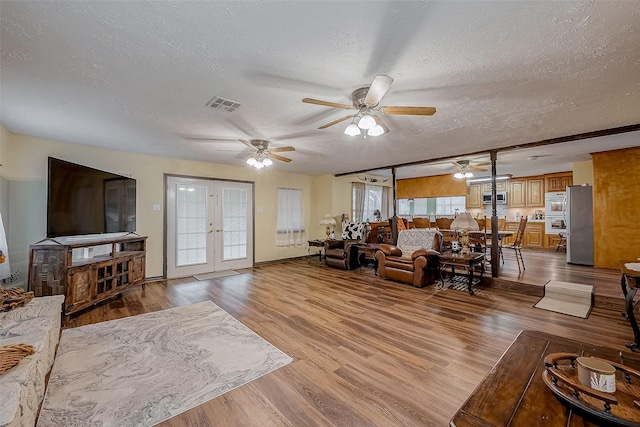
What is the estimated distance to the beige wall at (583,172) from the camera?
618 centimetres

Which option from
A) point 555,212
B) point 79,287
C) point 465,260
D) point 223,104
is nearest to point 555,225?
point 555,212

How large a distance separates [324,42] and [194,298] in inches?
162

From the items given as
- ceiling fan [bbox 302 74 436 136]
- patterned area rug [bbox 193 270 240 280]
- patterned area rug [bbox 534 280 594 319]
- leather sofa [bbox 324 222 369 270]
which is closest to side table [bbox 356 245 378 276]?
leather sofa [bbox 324 222 369 270]

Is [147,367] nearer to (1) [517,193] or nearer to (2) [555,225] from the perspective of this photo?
(2) [555,225]

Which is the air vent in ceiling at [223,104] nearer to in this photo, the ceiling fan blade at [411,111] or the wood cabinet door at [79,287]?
the ceiling fan blade at [411,111]

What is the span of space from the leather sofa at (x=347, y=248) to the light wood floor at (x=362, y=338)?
3.66 feet

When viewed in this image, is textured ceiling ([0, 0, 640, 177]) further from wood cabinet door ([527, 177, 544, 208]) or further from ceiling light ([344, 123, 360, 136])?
wood cabinet door ([527, 177, 544, 208])

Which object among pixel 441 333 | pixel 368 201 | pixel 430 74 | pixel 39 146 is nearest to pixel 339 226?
pixel 368 201

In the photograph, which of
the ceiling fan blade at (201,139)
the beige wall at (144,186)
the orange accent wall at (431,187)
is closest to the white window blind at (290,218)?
the beige wall at (144,186)

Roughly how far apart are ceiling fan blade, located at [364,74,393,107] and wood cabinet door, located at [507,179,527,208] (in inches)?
345

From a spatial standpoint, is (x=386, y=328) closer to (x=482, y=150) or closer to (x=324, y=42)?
(x=324, y=42)

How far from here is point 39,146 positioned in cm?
411

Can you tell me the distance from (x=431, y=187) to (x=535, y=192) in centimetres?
318

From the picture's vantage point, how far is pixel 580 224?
591cm
